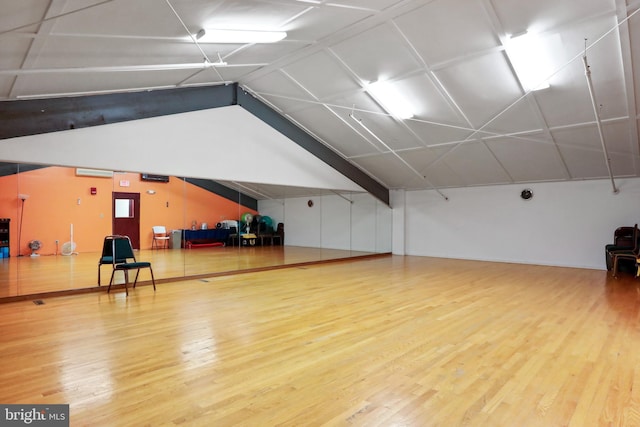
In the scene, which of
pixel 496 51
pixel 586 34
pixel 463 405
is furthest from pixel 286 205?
pixel 463 405

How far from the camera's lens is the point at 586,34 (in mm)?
5004

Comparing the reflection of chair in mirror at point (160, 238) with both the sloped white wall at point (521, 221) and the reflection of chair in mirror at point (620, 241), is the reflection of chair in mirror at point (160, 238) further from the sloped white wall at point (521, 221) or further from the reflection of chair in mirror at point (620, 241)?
the reflection of chair in mirror at point (620, 241)

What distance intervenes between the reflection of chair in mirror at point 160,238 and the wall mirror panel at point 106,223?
66 millimetres

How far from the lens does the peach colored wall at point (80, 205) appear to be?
6.61 m

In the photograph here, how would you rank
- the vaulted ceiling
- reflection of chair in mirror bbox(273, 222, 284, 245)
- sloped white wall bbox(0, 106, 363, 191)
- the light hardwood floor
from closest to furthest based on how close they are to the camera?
1. the light hardwood floor
2. the vaulted ceiling
3. sloped white wall bbox(0, 106, 363, 191)
4. reflection of chair in mirror bbox(273, 222, 284, 245)

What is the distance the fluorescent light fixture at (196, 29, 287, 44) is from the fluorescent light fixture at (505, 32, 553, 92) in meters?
3.47

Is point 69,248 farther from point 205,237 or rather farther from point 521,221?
point 521,221

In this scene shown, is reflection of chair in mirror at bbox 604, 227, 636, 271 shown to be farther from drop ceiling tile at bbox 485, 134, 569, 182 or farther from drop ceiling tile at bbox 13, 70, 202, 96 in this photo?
drop ceiling tile at bbox 13, 70, 202, 96

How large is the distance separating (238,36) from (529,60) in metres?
4.43

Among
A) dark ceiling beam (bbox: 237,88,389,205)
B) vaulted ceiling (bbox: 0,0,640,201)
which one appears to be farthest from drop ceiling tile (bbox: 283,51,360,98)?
dark ceiling beam (bbox: 237,88,389,205)

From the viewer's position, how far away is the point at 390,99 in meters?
7.33

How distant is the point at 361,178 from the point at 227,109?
458cm

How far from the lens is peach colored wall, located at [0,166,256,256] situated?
6613 millimetres

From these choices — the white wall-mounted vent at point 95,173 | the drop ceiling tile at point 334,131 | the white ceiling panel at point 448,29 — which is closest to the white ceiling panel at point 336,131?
the drop ceiling tile at point 334,131
